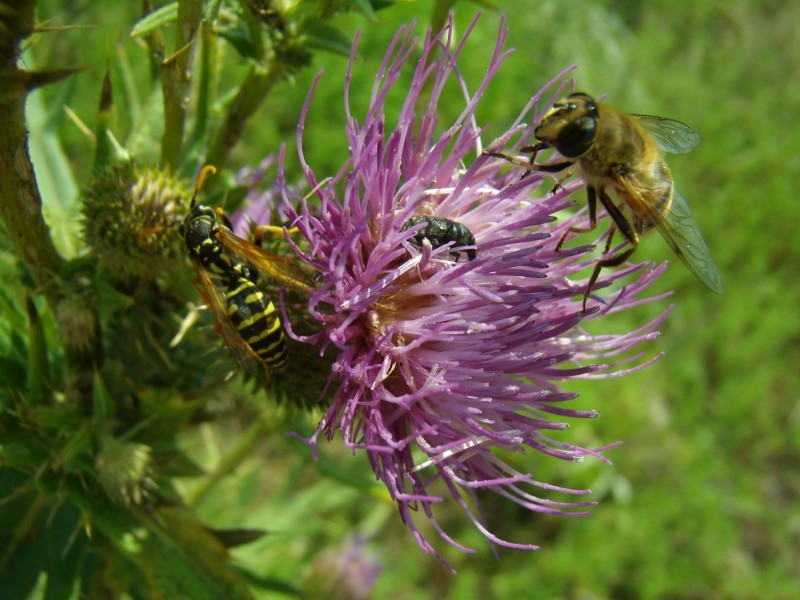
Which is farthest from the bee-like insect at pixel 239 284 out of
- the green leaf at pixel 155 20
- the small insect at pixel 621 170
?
the small insect at pixel 621 170

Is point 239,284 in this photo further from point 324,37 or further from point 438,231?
point 324,37

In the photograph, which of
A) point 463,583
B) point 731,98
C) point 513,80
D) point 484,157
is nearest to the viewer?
point 484,157

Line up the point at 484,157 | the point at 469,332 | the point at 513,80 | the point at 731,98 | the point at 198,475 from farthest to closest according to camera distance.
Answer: the point at 731,98 < the point at 513,80 < the point at 198,475 < the point at 484,157 < the point at 469,332

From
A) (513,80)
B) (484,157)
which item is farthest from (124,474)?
→ (513,80)

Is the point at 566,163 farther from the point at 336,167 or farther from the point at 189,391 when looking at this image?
the point at 336,167

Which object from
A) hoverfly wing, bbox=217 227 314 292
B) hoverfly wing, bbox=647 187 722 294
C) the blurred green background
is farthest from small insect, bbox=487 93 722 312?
the blurred green background

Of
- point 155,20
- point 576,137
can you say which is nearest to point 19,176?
point 155,20
